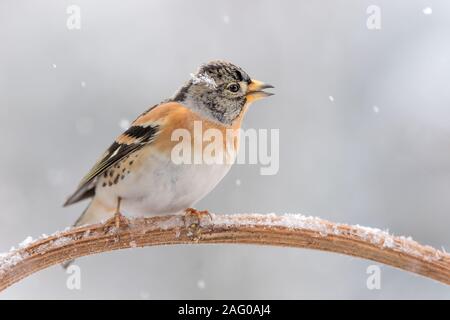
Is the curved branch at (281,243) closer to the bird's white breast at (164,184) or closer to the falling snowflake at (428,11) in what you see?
the bird's white breast at (164,184)

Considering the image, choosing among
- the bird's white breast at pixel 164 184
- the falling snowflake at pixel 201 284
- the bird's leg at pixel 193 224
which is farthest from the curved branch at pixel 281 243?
the falling snowflake at pixel 201 284

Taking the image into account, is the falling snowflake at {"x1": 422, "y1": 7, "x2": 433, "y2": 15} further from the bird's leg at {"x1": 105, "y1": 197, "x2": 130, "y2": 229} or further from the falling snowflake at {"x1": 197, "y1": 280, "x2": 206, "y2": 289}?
the bird's leg at {"x1": 105, "y1": 197, "x2": 130, "y2": 229}

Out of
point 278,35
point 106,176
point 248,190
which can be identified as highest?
point 278,35

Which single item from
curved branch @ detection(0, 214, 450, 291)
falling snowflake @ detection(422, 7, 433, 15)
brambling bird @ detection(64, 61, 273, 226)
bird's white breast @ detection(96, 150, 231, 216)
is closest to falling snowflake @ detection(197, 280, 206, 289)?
brambling bird @ detection(64, 61, 273, 226)

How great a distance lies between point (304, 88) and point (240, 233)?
298 cm

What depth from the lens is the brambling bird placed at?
7.16 ft

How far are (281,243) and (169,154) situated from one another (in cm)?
75

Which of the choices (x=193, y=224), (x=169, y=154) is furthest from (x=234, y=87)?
(x=193, y=224)

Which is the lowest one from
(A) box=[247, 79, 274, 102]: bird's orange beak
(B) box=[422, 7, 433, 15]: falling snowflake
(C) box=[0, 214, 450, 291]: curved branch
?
(C) box=[0, 214, 450, 291]: curved branch

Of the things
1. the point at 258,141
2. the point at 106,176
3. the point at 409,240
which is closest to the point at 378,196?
the point at 258,141

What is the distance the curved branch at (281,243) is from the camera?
1.51 metres

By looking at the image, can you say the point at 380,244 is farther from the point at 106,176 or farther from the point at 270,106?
the point at 270,106

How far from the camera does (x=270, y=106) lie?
4277mm

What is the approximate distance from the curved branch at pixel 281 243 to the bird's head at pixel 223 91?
766 mm
